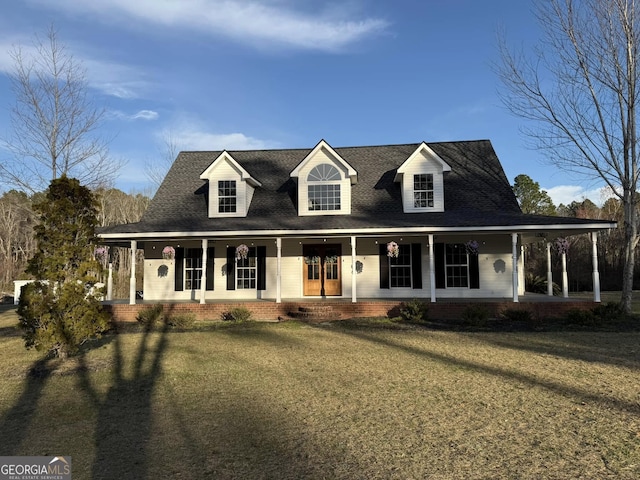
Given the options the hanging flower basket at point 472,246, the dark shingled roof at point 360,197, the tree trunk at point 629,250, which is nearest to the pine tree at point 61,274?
the dark shingled roof at point 360,197

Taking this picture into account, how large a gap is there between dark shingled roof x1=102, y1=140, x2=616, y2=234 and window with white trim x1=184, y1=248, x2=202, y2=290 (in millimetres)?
1331

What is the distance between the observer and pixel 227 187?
17094 mm

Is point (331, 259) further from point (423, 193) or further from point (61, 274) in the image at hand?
point (61, 274)

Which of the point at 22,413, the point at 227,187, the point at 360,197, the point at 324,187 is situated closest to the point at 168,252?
the point at 227,187

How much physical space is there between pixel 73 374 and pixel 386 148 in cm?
1561

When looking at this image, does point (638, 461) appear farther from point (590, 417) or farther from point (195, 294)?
point (195, 294)

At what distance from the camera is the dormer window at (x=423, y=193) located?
1641 cm

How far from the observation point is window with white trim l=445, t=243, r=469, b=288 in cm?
1614

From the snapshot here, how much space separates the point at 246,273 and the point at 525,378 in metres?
11.7

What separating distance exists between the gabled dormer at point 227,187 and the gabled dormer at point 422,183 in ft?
19.6

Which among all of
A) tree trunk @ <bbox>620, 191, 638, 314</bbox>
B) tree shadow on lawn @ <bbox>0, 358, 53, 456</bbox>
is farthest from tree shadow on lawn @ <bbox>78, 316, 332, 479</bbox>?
tree trunk @ <bbox>620, 191, 638, 314</bbox>

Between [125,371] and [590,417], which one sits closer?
[590,417]

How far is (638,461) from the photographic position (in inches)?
160

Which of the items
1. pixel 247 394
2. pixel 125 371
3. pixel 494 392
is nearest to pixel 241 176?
pixel 125 371
